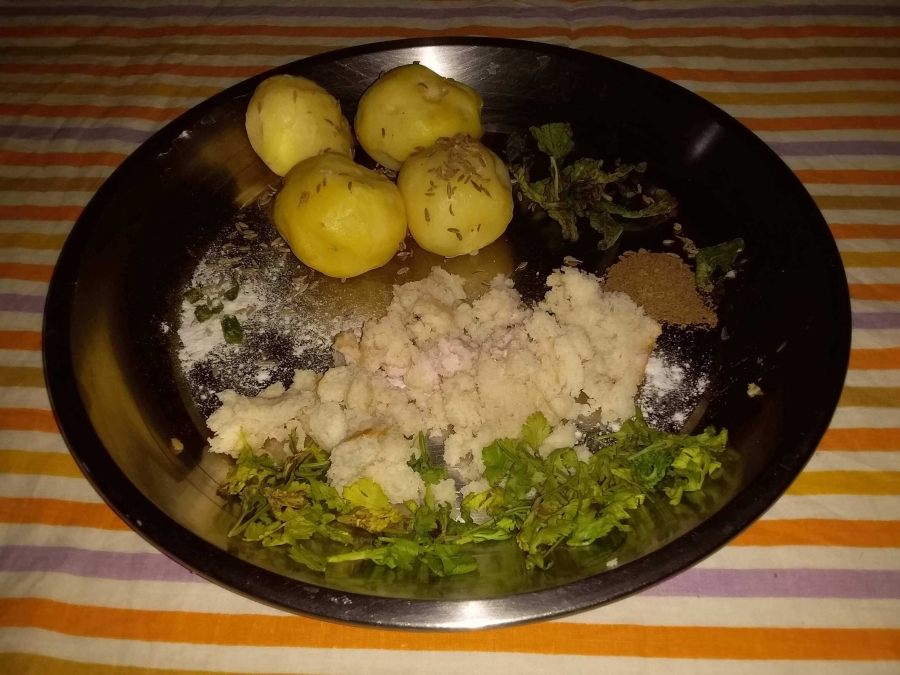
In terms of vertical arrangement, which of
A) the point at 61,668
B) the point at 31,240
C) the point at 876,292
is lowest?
the point at 61,668

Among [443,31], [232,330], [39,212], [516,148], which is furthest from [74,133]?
[516,148]

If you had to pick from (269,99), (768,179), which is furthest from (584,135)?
Result: (269,99)

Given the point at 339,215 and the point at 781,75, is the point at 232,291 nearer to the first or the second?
the point at 339,215

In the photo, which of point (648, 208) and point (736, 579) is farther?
point (648, 208)

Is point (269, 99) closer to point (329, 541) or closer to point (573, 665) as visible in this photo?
point (329, 541)

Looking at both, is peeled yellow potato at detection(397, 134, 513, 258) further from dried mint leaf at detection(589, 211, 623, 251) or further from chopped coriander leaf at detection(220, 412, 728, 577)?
chopped coriander leaf at detection(220, 412, 728, 577)
